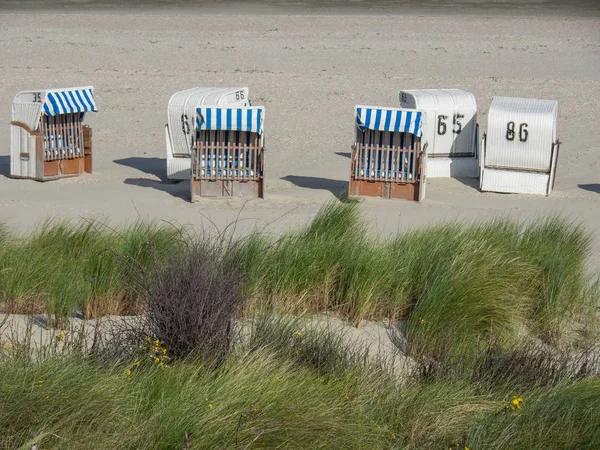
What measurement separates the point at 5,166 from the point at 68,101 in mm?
2042

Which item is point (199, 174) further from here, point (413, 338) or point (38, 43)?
point (38, 43)

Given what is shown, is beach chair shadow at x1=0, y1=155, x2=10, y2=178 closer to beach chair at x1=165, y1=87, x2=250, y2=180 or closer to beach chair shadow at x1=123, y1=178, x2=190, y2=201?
beach chair shadow at x1=123, y1=178, x2=190, y2=201

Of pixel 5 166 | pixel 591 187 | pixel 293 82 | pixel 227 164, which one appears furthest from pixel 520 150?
pixel 293 82

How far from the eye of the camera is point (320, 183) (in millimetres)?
14625

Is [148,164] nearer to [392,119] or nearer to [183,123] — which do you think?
[183,123]

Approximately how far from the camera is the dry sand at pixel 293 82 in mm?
12805

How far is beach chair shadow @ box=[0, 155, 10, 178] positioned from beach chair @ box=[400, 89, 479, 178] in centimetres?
614

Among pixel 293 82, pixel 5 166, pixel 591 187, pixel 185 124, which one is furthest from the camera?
pixel 293 82

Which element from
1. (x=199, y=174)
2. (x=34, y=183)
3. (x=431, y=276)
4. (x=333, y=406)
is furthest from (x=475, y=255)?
(x=34, y=183)

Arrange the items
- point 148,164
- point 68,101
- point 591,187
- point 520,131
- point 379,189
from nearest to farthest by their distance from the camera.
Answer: point 379,189 < point 520,131 < point 68,101 < point 591,187 < point 148,164

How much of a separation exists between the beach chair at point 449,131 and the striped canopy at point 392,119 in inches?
68.1

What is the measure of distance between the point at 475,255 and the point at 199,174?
5918mm

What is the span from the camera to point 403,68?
25.5 meters

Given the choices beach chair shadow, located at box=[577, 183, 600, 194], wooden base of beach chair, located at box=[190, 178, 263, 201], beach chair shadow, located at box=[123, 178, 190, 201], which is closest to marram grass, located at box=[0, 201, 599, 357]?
wooden base of beach chair, located at box=[190, 178, 263, 201]
